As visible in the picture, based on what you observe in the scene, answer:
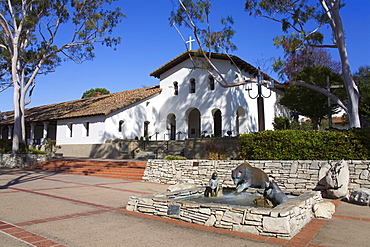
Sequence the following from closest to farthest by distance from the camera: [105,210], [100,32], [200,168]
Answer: [105,210] < [200,168] < [100,32]

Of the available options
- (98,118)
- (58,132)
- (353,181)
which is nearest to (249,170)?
(353,181)

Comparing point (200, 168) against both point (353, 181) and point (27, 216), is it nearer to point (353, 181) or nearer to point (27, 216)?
point (353, 181)

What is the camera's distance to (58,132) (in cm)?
2972

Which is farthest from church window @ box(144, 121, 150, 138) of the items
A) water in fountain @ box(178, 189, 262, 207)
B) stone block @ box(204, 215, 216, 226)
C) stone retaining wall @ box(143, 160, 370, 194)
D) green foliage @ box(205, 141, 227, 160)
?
stone block @ box(204, 215, 216, 226)

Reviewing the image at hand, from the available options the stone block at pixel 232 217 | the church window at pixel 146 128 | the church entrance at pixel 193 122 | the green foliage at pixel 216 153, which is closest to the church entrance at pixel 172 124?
the church entrance at pixel 193 122

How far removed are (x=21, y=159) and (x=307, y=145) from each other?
780 inches

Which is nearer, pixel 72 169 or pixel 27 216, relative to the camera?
pixel 27 216

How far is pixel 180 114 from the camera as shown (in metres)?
27.0

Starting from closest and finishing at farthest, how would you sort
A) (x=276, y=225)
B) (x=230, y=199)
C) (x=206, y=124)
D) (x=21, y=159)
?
(x=276, y=225), (x=230, y=199), (x=21, y=159), (x=206, y=124)

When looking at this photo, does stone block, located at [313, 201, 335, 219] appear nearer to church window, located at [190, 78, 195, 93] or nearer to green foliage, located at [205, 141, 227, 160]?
green foliage, located at [205, 141, 227, 160]

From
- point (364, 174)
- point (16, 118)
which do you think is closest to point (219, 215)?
point (364, 174)

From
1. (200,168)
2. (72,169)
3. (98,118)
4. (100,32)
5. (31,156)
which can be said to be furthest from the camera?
(98,118)

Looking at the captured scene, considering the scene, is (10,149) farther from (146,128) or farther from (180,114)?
(180,114)

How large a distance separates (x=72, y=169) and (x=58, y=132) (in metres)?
12.8
